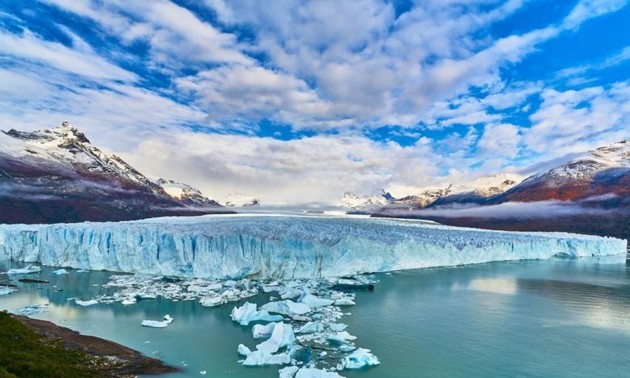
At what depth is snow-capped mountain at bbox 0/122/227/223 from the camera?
57500 millimetres

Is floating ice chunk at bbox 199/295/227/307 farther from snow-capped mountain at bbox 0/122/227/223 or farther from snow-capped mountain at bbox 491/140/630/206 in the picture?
snow-capped mountain at bbox 491/140/630/206

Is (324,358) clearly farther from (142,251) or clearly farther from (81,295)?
(142,251)

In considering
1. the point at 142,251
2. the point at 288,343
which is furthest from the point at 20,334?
the point at 142,251

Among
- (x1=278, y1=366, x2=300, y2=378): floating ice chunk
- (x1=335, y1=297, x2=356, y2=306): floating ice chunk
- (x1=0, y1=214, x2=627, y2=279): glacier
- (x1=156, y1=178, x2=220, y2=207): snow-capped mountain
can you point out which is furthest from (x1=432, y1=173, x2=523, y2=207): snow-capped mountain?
(x1=278, y1=366, x2=300, y2=378): floating ice chunk

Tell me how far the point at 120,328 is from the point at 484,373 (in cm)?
1113

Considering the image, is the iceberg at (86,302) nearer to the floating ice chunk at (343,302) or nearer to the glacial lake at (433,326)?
the glacial lake at (433,326)

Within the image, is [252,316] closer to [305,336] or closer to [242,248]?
[305,336]

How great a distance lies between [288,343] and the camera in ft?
37.2

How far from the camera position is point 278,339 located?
1115 cm

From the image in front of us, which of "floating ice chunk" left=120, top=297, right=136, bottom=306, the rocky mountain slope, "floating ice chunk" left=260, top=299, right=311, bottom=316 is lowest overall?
"floating ice chunk" left=120, top=297, right=136, bottom=306

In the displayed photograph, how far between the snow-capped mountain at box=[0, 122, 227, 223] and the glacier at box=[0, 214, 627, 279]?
33.5m

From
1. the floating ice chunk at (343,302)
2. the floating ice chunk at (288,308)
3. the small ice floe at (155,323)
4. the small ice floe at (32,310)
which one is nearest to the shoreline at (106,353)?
the small ice floe at (155,323)

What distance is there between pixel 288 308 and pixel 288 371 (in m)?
5.10

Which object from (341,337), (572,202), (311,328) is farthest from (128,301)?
(572,202)
